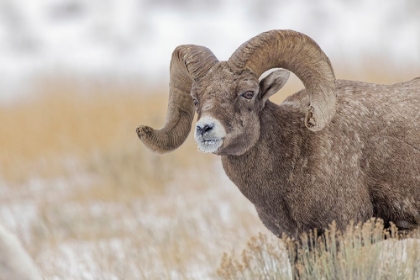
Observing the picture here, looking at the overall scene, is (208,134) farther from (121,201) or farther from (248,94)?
(121,201)

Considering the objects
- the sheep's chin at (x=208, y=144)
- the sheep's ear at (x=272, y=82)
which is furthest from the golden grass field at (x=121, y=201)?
the sheep's ear at (x=272, y=82)

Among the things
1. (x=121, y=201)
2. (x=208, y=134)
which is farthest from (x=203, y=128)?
(x=121, y=201)

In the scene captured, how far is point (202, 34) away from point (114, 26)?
16.9 ft

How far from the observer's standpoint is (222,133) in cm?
527

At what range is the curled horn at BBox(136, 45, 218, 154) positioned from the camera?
5.92 m

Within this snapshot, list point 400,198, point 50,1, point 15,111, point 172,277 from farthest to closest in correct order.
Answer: point 50,1, point 15,111, point 172,277, point 400,198

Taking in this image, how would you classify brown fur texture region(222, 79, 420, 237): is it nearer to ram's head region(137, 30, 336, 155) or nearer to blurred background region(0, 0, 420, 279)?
ram's head region(137, 30, 336, 155)

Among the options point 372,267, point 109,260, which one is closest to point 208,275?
point 109,260

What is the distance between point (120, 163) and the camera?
44.1ft

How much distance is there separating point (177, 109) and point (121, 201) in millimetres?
6163

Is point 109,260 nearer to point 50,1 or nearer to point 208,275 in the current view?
point 208,275

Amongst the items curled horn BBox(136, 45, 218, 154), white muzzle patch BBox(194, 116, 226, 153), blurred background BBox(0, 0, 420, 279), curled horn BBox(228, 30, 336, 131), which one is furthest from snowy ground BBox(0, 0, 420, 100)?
white muzzle patch BBox(194, 116, 226, 153)

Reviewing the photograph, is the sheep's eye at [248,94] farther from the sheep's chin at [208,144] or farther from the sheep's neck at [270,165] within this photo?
the sheep's chin at [208,144]

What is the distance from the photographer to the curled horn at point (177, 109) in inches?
233
